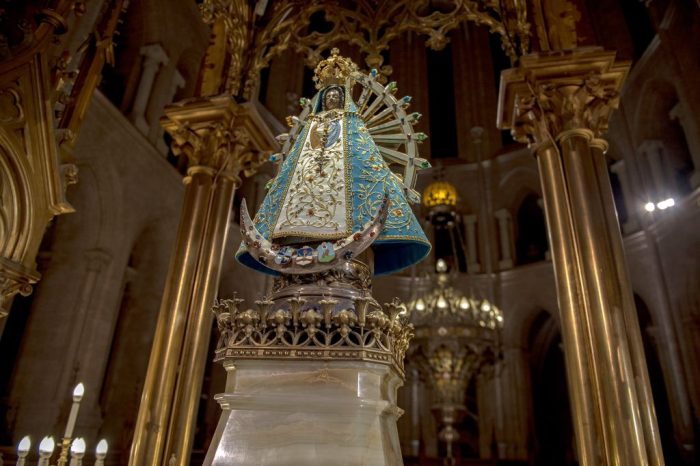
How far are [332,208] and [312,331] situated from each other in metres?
0.48

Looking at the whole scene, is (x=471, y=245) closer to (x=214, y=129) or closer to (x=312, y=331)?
(x=214, y=129)

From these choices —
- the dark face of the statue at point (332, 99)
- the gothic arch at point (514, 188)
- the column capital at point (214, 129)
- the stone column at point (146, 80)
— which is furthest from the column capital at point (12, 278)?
the gothic arch at point (514, 188)

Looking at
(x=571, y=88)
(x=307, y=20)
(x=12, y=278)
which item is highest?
(x=307, y=20)

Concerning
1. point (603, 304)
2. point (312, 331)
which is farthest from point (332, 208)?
point (603, 304)

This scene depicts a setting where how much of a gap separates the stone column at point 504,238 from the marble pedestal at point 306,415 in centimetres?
1065

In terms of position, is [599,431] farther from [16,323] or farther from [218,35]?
[16,323]

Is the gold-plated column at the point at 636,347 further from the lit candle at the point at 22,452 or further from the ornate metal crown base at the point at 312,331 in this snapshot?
the lit candle at the point at 22,452

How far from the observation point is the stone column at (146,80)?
8070 millimetres

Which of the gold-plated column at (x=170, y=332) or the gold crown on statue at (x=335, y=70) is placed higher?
the gold crown on statue at (x=335, y=70)

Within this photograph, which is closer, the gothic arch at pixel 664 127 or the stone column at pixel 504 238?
the gothic arch at pixel 664 127

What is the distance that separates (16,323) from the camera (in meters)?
7.23

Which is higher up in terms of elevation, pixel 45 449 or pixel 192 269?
pixel 192 269

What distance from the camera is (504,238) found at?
11719mm

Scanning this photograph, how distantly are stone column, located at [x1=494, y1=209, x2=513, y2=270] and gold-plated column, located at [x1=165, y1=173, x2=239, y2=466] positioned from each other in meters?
8.85
